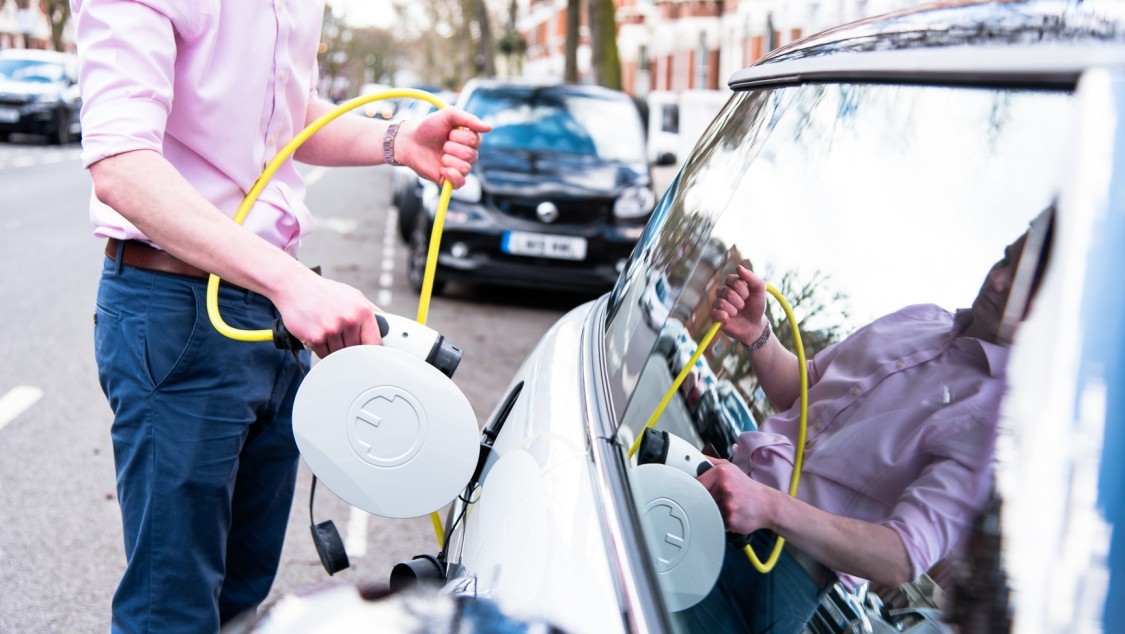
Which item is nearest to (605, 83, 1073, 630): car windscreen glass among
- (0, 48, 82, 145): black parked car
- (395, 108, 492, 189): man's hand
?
(395, 108, 492, 189): man's hand

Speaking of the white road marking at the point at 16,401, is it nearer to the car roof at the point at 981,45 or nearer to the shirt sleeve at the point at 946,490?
the car roof at the point at 981,45

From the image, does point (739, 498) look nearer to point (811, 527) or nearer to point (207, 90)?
point (811, 527)

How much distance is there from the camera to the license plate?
823 cm

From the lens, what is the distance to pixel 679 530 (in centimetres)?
139

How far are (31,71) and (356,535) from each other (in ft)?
72.7

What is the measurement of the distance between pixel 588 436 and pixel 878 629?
557mm

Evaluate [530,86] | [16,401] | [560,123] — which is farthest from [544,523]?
[530,86]

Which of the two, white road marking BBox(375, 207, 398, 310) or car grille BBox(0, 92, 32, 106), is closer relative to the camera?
white road marking BBox(375, 207, 398, 310)

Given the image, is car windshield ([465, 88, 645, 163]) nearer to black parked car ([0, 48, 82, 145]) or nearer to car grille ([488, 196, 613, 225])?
car grille ([488, 196, 613, 225])

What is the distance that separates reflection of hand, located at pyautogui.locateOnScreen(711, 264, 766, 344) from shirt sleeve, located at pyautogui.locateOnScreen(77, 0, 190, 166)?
0.82 metres

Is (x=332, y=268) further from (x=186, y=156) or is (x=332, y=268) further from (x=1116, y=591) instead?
(x=1116, y=591)

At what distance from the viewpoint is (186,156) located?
1794 mm

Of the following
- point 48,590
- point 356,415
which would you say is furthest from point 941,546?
point 48,590

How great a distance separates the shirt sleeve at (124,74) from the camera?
1568 millimetres
